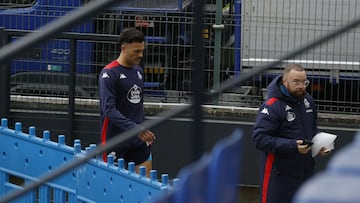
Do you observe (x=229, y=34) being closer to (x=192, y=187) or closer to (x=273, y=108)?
(x=273, y=108)

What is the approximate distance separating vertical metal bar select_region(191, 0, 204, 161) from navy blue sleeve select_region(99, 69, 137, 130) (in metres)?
4.19

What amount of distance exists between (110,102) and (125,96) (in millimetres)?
192

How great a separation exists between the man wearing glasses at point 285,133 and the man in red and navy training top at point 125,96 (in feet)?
2.90

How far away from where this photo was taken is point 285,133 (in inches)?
243

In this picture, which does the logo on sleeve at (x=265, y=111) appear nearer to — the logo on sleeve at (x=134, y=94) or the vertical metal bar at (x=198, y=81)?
the logo on sleeve at (x=134, y=94)

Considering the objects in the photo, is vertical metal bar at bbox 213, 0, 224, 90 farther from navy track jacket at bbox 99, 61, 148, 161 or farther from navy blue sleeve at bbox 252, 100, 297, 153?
navy blue sleeve at bbox 252, 100, 297, 153

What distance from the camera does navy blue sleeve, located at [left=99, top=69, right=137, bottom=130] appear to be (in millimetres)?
6484

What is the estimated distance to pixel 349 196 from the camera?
1.80m

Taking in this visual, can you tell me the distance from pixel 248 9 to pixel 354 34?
1.24m

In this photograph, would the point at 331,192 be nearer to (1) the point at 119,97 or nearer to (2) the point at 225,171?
(2) the point at 225,171

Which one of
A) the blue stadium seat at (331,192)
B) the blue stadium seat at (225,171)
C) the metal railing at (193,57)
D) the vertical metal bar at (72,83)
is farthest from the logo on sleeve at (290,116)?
the blue stadium seat at (331,192)

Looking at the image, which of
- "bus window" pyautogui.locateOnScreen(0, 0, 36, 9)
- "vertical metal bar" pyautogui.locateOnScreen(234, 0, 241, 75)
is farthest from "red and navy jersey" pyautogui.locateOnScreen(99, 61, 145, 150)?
"bus window" pyautogui.locateOnScreen(0, 0, 36, 9)

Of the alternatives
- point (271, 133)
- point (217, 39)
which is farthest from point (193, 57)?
point (217, 39)

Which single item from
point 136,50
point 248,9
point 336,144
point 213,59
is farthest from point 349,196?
point 248,9
